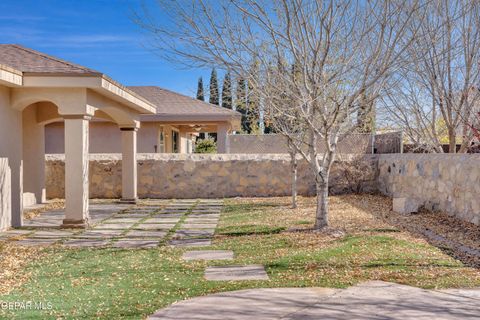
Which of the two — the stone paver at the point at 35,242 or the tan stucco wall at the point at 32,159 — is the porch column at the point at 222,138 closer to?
the tan stucco wall at the point at 32,159

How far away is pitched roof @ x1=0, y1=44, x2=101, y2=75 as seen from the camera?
366 inches

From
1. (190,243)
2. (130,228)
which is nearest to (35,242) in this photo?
(130,228)

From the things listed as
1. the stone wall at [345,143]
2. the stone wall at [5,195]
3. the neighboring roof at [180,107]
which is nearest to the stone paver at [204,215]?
the stone wall at [345,143]

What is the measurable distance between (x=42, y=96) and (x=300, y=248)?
5.70 meters

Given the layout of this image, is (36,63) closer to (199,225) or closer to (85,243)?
(85,243)

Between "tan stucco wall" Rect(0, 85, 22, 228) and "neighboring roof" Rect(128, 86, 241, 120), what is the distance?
9408 millimetres

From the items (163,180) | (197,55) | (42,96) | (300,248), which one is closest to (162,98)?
(163,180)

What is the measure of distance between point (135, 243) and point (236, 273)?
2757 mm

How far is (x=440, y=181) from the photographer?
1063 cm

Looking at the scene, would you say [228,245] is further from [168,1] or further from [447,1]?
[447,1]

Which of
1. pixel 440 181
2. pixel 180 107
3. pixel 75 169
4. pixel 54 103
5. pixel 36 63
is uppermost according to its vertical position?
pixel 180 107

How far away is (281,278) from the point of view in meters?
5.56

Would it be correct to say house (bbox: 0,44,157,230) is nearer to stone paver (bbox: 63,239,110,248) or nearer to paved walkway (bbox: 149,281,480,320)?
stone paver (bbox: 63,239,110,248)
